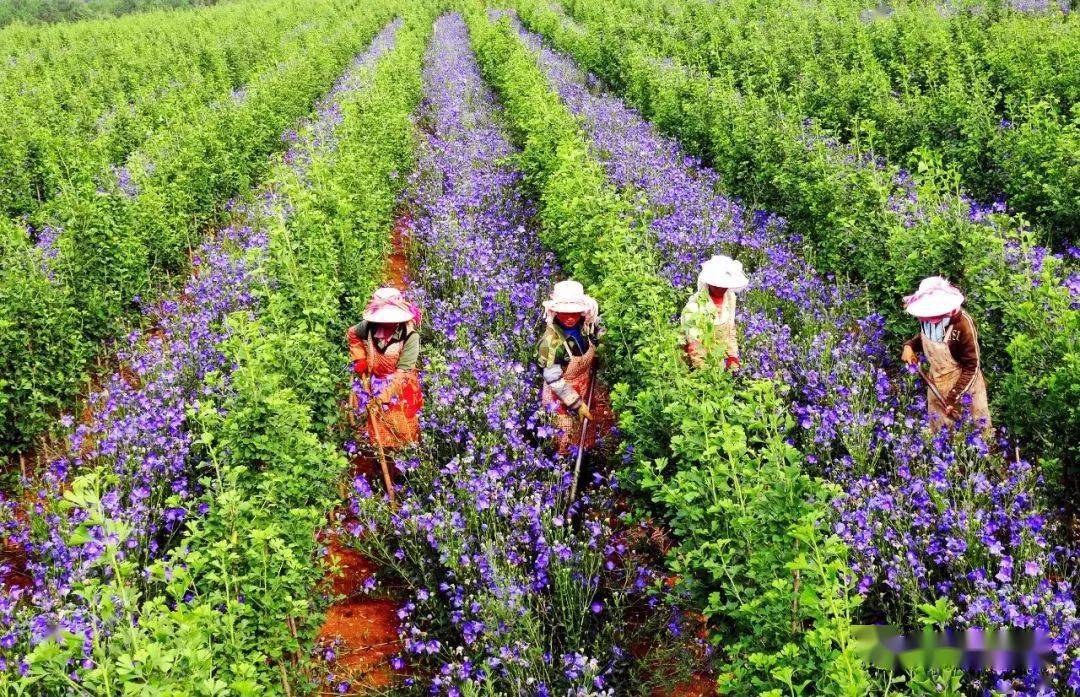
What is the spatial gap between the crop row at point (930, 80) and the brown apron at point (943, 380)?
7.44ft

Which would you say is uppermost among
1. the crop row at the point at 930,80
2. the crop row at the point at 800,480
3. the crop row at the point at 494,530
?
the crop row at the point at 930,80

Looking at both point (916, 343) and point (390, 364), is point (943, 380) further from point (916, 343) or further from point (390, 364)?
point (390, 364)

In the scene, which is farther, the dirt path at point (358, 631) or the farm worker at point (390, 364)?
the farm worker at point (390, 364)

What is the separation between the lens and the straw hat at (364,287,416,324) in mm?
5359

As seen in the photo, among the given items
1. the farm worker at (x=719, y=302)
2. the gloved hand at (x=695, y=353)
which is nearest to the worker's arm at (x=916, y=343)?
the farm worker at (x=719, y=302)

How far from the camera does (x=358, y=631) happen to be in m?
4.41

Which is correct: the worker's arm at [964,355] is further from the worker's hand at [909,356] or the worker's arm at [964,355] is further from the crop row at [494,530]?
the crop row at [494,530]

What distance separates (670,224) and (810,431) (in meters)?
3.31

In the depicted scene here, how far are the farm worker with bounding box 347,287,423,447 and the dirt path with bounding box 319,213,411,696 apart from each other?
2.78 ft

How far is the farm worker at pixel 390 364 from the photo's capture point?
5328 mm

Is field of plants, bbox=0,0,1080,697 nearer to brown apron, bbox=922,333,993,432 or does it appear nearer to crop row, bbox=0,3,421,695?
crop row, bbox=0,3,421,695

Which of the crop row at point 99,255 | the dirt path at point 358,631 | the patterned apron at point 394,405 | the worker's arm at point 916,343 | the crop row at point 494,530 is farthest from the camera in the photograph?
the crop row at point 99,255

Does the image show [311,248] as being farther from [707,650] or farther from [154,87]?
[154,87]

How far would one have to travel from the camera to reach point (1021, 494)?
3.84 meters
